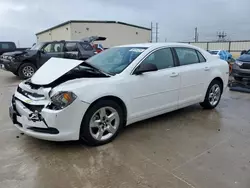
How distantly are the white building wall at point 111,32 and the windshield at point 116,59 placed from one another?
2422cm

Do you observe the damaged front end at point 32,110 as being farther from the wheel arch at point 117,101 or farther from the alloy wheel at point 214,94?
the alloy wheel at point 214,94

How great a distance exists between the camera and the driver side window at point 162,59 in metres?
4.07

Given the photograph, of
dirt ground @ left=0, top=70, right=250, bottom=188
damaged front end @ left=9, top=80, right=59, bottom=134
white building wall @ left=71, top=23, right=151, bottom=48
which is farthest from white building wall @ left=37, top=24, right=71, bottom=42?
damaged front end @ left=9, top=80, right=59, bottom=134

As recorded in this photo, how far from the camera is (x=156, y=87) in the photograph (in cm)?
396

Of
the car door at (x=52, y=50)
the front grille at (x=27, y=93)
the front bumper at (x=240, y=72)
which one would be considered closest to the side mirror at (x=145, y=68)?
the front grille at (x=27, y=93)

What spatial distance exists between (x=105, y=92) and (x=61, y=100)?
62 centimetres

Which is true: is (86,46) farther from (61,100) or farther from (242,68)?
(61,100)

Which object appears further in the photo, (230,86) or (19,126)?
(230,86)

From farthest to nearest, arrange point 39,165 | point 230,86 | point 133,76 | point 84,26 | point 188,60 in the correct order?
point 84,26 < point 230,86 < point 188,60 < point 133,76 < point 39,165

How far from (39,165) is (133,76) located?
Result: 1.84 m

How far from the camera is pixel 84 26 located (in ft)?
91.3

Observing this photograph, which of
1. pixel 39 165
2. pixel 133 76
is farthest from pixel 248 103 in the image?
pixel 39 165

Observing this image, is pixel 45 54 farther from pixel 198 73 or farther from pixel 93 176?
pixel 93 176

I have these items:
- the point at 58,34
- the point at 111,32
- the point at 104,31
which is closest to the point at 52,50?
the point at 104,31
